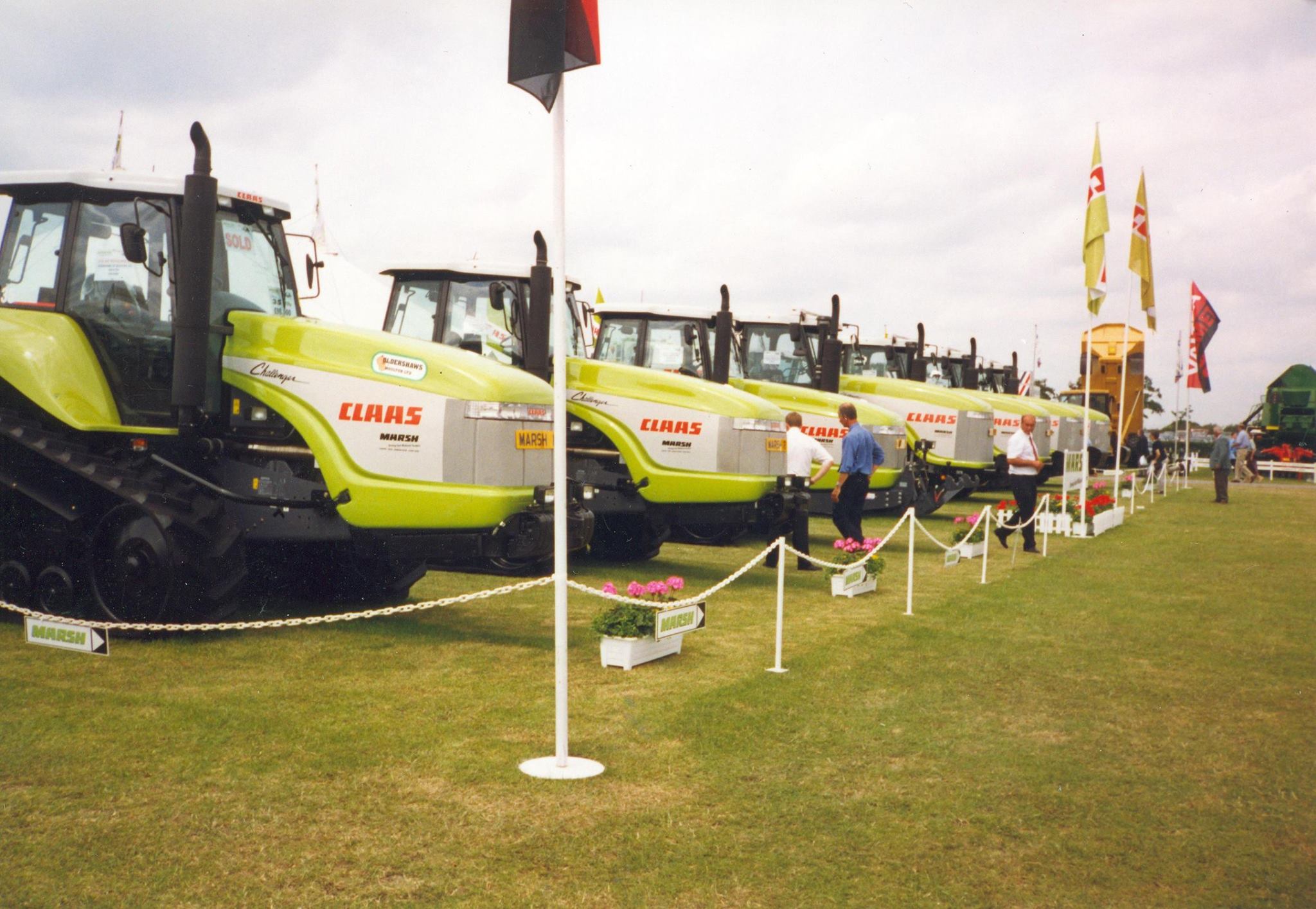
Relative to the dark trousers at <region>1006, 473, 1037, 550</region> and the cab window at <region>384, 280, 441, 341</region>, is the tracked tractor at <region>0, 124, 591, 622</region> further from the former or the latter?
the dark trousers at <region>1006, 473, 1037, 550</region>

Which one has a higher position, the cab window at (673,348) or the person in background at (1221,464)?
the cab window at (673,348)

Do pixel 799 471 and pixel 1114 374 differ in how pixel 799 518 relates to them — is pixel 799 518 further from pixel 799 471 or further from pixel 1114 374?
pixel 1114 374

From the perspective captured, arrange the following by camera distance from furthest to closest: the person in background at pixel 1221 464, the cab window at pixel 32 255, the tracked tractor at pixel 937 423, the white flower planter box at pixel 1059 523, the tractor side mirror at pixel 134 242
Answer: the person in background at pixel 1221 464
the tracked tractor at pixel 937 423
the white flower planter box at pixel 1059 523
the cab window at pixel 32 255
the tractor side mirror at pixel 134 242

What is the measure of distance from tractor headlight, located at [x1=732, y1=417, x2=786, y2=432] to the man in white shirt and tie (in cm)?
506

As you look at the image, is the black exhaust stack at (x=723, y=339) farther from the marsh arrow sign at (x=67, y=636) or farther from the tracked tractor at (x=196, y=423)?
the marsh arrow sign at (x=67, y=636)

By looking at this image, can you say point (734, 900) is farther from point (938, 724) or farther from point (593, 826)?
point (938, 724)

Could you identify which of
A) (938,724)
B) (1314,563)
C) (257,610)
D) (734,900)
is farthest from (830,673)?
(1314,563)

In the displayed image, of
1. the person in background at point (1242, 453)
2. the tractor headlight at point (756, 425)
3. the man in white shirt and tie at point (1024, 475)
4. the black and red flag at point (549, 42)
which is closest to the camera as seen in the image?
the black and red flag at point (549, 42)

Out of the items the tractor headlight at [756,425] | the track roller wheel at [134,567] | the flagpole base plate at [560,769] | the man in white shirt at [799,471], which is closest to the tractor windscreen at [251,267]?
the track roller wheel at [134,567]

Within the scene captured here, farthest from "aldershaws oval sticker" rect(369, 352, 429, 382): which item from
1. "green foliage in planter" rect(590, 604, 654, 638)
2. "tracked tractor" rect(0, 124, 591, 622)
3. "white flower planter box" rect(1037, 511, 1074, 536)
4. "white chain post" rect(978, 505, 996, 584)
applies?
"white flower planter box" rect(1037, 511, 1074, 536)

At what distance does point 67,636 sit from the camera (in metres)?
8.09

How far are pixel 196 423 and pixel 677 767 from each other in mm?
4711

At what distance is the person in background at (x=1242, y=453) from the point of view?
38481 millimetres

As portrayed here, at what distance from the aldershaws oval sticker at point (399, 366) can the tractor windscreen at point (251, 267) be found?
1178 mm
